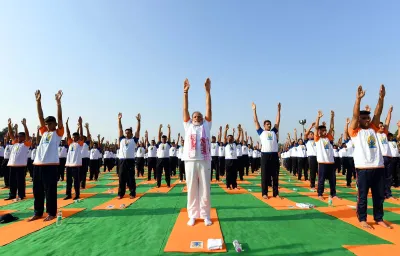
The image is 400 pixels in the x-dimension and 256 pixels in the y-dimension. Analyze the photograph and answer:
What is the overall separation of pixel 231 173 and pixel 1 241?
331 inches

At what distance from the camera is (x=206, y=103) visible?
18.7 feet

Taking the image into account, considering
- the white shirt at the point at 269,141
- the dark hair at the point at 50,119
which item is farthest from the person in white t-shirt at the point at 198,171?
the dark hair at the point at 50,119

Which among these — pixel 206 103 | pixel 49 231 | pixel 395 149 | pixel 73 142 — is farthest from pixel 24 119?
pixel 395 149

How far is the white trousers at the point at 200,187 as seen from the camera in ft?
17.0

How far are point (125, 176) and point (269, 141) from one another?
5430mm

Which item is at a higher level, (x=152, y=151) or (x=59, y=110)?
(x=59, y=110)

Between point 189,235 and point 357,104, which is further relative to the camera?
point 357,104

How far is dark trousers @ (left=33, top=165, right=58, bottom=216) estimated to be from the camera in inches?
242

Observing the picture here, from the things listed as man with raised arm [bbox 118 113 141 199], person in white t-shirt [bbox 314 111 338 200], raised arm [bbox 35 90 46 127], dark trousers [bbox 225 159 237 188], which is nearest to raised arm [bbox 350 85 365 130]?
person in white t-shirt [bbox 314 111 338 200]

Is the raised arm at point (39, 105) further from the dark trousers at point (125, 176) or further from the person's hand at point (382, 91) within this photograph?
the person's hand at point (382, 91)

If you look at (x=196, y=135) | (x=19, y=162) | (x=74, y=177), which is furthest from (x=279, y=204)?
(x=19, y=162)

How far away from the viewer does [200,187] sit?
5.30m

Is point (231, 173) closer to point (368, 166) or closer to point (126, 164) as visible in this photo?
point (126, 164)

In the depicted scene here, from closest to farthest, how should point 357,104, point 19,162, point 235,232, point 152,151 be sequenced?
point 235,232 → point 357,104 → point 19,162 → point 152,151
